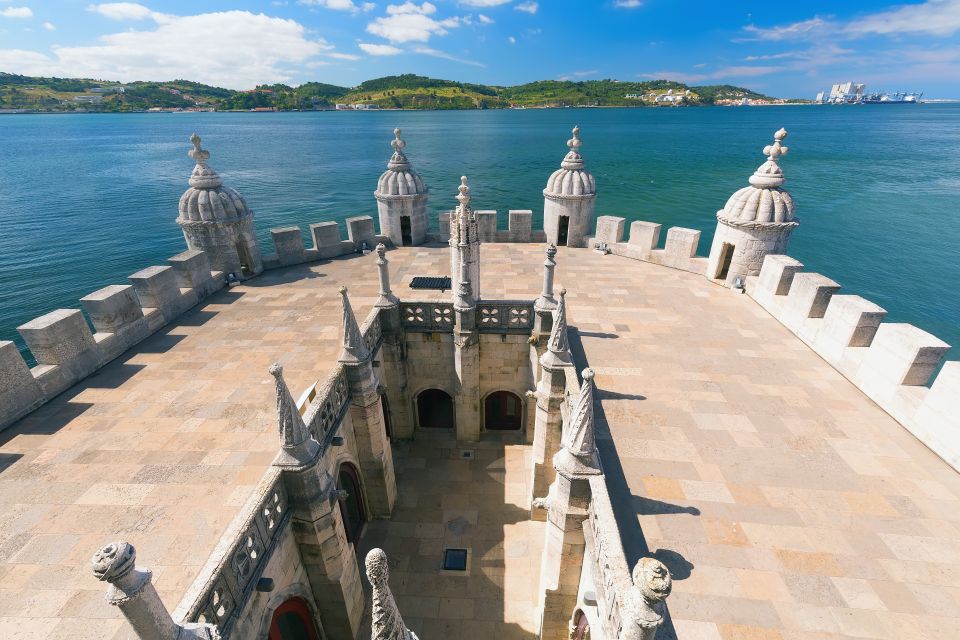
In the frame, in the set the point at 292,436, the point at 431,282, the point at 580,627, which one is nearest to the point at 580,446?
the point at 580,627

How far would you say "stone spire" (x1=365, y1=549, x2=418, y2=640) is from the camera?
153 inches

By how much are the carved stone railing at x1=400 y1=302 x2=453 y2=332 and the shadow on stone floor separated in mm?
5225

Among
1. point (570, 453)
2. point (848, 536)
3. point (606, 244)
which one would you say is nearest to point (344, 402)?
point (570, 453)

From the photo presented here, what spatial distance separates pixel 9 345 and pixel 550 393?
14.1 metres

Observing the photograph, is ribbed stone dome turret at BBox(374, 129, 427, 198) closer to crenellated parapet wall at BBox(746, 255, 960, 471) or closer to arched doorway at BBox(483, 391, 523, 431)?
arched doorway at BBox(483, 391, 523, 431)

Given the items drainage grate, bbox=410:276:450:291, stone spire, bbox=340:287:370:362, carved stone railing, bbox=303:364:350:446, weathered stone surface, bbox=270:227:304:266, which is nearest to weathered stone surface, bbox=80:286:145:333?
weathered stone surface, bbox=270:227:304:266

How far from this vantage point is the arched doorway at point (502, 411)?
1738cm

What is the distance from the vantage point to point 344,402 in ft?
38.9

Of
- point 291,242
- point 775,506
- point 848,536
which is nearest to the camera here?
point 848,536

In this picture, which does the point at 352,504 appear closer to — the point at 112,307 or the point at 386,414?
the point at 386,414

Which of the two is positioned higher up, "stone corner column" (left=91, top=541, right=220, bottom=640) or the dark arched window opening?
"stone corner column" (left=91, top=541, right=220, bottom=640)

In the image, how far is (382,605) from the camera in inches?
158

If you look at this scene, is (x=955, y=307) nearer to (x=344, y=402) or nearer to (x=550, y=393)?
(x=550, y=393)

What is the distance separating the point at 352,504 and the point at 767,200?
18.9 m
